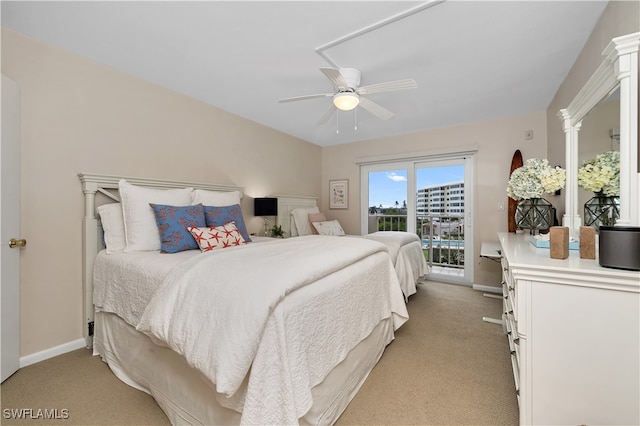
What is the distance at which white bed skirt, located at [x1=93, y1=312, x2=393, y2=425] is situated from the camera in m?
1.29

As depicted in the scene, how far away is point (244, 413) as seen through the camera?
1.03 meters

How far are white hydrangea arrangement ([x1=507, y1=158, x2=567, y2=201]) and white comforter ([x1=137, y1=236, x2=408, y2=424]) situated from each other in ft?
4.22

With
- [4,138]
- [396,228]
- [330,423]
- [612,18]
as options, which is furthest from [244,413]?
[396,228]

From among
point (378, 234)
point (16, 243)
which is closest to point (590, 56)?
point (378, 234)

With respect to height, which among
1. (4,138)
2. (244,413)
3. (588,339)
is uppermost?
(4,138)

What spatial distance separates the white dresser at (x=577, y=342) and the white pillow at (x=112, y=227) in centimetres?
266

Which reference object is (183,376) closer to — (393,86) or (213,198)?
(213,198)

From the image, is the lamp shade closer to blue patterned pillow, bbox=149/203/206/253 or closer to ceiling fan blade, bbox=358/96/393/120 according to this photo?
blue patterned pillow, bbox=149/203/206/253

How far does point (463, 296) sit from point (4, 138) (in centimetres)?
473

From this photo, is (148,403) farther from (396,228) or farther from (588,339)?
(396,228)

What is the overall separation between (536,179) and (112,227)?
3166mm

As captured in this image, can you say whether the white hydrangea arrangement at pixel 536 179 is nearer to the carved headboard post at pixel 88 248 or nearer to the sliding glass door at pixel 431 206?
the sliding glass door at pixel 431 206

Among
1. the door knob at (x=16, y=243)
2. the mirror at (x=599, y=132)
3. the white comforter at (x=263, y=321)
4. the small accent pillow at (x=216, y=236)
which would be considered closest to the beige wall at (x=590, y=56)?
the mirror at (x=599, y=132)

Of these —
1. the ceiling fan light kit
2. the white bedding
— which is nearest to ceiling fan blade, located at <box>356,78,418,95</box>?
the ceiling fan light kit
